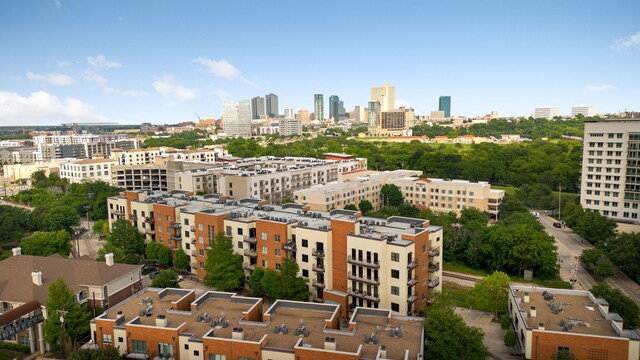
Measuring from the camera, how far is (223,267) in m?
29.8

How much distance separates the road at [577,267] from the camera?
3291cm

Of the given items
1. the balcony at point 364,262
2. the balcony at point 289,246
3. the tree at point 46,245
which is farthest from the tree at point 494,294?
the tree at point 46,245

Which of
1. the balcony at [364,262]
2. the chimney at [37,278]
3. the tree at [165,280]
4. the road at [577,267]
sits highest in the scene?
the balcony at [364,262]

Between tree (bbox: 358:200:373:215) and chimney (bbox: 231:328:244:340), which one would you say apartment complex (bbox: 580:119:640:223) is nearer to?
tree (bbox: 358:200:373:215)

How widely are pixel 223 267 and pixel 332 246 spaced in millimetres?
7383

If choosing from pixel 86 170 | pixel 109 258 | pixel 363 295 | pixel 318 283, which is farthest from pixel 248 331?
pixel 86 170

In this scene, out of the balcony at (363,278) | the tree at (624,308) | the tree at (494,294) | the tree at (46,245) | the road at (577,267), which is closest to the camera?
the tree at (624,308)

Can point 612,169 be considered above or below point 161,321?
above

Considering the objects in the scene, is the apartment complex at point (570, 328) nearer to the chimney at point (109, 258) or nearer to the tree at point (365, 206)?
the chimney at point (109, 258)

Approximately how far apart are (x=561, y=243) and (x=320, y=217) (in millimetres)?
26449

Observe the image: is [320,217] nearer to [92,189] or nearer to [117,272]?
[117,272]

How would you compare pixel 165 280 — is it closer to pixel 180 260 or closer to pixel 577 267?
pixel 180 260

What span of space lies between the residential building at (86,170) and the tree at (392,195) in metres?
49.8

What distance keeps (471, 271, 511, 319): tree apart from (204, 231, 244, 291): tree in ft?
48.6
